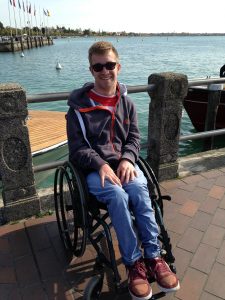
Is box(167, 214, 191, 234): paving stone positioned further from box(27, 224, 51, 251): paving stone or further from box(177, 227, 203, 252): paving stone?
box(27, 224, 51, 251): paving stone

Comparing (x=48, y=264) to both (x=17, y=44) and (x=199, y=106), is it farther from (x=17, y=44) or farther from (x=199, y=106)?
(x=17, y=44)

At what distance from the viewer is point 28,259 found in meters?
2.42

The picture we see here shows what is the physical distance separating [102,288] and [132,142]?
1.06m

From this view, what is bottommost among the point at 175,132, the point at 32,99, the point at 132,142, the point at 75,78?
the point at 75,78

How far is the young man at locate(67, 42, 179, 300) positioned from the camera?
1902 mm

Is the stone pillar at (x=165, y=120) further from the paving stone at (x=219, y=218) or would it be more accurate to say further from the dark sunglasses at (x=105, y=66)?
the dark sunglasses at (x=105, y=66)

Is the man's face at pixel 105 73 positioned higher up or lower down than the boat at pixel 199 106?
higher up

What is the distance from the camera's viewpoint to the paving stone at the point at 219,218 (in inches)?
111

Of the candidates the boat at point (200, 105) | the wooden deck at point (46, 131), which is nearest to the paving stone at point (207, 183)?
the wooden deck at point (46, 131)

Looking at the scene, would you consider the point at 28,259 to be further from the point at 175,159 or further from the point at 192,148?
the point at 192,148

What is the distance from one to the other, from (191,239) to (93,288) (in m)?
1.05

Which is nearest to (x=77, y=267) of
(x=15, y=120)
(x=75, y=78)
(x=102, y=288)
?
(x=102, y=288)

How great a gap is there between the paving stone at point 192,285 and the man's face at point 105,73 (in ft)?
4.80

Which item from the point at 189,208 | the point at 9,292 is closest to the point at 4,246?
Answer: the point at 9,292
